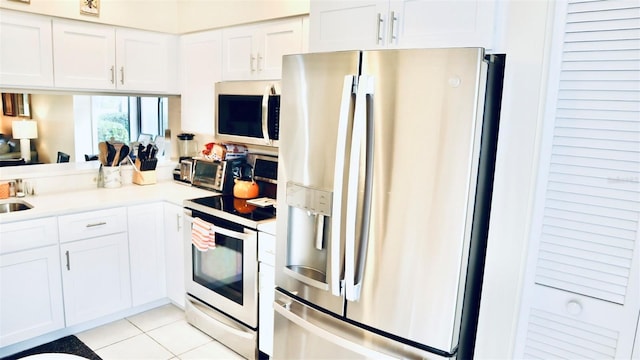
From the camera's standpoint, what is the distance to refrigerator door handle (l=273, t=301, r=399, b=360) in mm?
1624

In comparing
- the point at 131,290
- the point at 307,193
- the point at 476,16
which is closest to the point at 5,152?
the point at 131,290

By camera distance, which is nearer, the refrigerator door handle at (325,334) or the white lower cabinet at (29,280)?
the refrigerator door handle at (325,334)

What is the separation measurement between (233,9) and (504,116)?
214 cm

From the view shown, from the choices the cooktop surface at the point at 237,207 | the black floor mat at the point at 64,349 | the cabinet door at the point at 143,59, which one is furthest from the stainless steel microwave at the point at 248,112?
the black floor mat at the point at 64,349

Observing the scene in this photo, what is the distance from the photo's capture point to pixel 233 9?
2.93 m

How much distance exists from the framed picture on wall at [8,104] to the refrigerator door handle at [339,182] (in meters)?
2.56

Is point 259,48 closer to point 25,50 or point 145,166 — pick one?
point 145,166

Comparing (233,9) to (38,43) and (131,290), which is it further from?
(131,290)

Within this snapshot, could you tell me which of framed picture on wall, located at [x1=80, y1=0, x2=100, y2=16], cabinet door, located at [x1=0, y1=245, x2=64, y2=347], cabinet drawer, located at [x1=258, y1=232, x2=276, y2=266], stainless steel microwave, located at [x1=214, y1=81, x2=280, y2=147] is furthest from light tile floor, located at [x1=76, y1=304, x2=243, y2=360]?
framed picture on wall, located at [x1=80, y1=0, x2=100, y2=16]

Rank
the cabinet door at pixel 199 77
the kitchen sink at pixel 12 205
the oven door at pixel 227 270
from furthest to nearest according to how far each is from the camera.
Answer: the cabinet door at pixel 199 77 < the kitchen sink at pixel 12 205 < the oven door at pixel 227 270

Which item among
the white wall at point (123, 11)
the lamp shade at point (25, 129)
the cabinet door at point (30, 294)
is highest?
the white wall at point (123, 11)

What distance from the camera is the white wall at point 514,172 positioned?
1337 mm

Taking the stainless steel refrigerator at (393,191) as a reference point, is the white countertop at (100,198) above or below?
below

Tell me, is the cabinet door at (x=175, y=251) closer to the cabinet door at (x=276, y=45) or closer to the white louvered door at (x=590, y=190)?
the cabinet door at (x=276, y=45)
